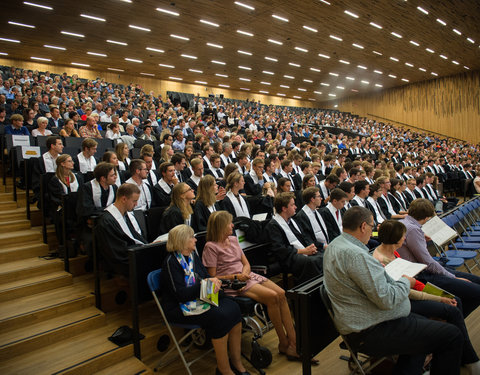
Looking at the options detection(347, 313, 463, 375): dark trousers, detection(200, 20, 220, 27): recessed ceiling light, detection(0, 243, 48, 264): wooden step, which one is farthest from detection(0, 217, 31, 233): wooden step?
detection(200, 20, 220, 27): recessed ceiling light

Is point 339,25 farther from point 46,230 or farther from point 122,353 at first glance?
point 122,353

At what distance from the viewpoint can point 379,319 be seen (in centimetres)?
212

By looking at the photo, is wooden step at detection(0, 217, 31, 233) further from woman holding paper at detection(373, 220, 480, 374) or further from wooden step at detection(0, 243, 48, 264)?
woman holding paper at detection(373, 220, 480, 374)

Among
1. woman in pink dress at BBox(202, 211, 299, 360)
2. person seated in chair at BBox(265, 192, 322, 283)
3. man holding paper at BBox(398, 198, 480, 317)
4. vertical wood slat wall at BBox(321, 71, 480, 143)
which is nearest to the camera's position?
woman in pink dress at BBox(202, 211, 299, 360)

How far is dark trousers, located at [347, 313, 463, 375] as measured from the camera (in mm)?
2125

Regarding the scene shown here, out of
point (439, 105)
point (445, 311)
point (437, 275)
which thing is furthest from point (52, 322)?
point (439, 105)

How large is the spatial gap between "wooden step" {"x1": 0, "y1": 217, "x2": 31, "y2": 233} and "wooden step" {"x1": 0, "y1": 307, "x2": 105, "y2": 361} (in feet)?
6.41

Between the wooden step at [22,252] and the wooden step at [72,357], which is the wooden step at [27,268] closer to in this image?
the wooden step at [22,252]

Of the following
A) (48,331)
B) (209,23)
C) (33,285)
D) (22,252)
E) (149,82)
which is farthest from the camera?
(149,82)

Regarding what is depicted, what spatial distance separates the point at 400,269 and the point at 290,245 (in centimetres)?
131

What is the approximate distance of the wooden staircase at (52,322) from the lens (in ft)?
8.68

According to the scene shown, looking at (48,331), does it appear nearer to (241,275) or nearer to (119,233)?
(119,233)

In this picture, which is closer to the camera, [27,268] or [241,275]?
[241,275]

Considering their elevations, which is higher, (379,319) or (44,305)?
(379,319)
